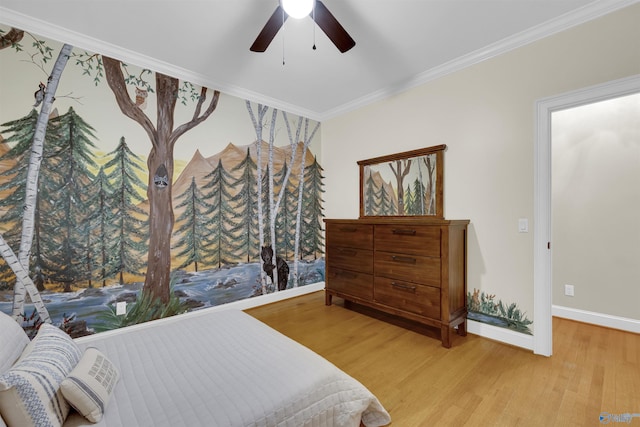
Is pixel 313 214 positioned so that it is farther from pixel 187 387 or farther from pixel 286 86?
pixel 187 387

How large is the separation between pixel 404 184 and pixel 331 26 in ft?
6.04

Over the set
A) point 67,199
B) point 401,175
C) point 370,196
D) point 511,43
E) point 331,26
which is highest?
point 511,43

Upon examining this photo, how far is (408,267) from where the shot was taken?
2609mm

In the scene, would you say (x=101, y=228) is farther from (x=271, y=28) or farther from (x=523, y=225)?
(x=523, y=225)

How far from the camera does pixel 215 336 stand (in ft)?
5.00

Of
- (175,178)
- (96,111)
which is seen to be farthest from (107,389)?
(96,111)

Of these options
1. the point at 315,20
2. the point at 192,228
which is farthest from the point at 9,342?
the point at 315,20

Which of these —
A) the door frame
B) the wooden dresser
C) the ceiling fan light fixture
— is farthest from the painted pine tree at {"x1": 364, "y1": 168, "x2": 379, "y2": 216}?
the ceiling fan light fixture

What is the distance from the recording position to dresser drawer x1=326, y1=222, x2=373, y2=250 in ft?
9.79

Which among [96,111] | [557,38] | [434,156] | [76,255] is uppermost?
[557,38]

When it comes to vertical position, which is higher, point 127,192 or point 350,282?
point 127,192

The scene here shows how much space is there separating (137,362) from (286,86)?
298 centimetres

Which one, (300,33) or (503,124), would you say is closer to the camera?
(300,33)

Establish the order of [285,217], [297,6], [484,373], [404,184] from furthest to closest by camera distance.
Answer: [285,217] < [404,184] < [484,373] < [297,6]
